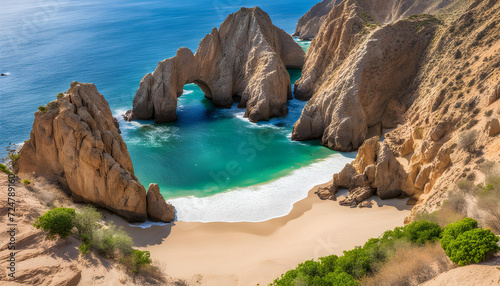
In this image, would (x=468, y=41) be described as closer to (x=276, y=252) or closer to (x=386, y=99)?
(x=386, y=99)

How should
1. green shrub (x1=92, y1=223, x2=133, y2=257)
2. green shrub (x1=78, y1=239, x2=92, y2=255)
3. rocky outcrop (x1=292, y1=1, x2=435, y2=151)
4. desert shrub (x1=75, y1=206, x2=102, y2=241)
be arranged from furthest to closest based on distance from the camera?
rocky outcrop (x1=292, y1=1, x2=435, y2=151) < desert shrub (x1=75, y1=206, x2=102, y2=241) < green shrub (x1=92, y1=223, x2=133, y2=257) < green shrub (x1=78, y1=239, x2=92, y2=255)

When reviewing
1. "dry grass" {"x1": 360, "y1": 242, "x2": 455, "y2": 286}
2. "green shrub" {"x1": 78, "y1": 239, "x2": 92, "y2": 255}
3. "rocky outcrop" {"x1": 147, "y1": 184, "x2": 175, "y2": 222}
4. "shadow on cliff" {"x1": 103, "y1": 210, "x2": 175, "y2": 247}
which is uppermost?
"dry grass" {"x1": 360, "y1": 242, "x2": 455, "y2": 286}

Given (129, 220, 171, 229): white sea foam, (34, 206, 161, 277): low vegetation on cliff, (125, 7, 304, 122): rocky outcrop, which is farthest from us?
(125, 7, 304, 122): rocky outcrop

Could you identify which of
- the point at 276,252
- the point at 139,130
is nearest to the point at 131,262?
the point at 276,252

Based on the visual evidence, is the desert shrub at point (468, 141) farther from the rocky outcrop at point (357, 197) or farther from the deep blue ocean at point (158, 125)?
the deep blue ocean at point (158, 125)

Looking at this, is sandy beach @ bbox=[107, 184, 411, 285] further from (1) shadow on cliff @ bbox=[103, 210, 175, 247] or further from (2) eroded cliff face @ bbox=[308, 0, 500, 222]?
(2) eroded cliff face @ bbox=[308, 0, 500, 222]

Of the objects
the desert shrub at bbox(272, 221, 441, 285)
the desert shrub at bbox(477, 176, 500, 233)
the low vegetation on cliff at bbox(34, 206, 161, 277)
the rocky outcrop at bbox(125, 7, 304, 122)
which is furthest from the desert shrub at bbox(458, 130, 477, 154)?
the rocky outcrop at bbox(125, 7, 304, 122)

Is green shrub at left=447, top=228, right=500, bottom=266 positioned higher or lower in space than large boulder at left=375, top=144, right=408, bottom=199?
higher
